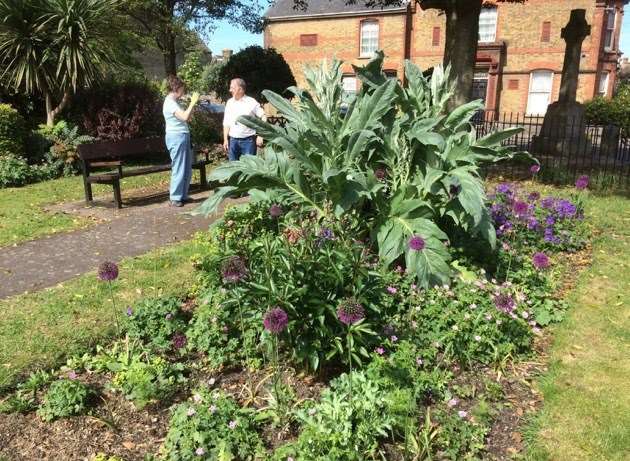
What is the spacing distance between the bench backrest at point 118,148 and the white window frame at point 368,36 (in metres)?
24.1

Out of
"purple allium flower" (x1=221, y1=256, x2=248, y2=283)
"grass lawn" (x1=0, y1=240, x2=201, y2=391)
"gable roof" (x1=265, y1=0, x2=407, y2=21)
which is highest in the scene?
"gable roof" (x1=265, y1=0, x2=407, y2=21)

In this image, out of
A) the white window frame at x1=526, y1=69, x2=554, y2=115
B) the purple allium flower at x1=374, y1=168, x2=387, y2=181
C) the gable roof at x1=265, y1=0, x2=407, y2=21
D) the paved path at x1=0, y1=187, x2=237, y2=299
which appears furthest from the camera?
the gable roof at x1=265, y1=0, x2=407, y2=21

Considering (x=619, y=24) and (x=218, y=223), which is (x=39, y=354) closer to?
(x=218, y=223)

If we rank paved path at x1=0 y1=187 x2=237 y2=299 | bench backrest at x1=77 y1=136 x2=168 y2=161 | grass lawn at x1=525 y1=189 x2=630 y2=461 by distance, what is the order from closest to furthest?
grass lawn at x1=525 y1=189 x2=630 y2=461 < paved path at x1=0 y1=187 x2=237 y2=299 < bench backrest at x1=77 y1=136 x2=168 y2=161

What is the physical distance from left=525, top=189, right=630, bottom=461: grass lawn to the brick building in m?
25.8

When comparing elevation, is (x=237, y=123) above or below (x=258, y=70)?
below

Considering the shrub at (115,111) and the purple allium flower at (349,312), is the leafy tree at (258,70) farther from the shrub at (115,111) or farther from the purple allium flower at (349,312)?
the purple allium flower at (349,312)

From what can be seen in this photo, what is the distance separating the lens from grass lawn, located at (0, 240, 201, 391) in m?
3.71

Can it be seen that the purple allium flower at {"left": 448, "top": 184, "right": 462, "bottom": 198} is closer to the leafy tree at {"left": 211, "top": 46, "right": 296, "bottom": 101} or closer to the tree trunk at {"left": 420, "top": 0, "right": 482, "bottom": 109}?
the tree trunk at {"left": 420, "top": 0, "right": 482, "bottom": 109}

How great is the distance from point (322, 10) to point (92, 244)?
95.6ft

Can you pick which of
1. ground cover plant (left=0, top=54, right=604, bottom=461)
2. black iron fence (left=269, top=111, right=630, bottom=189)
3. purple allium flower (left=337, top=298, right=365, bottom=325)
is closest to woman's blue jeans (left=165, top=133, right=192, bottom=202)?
ground cover plant (left=0, top=54, right=604, bottom=461)

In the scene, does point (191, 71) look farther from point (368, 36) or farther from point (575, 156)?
point (368, 36)

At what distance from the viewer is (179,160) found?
26.1 feet

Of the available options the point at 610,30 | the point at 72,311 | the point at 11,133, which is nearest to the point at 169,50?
the point at 11,133
